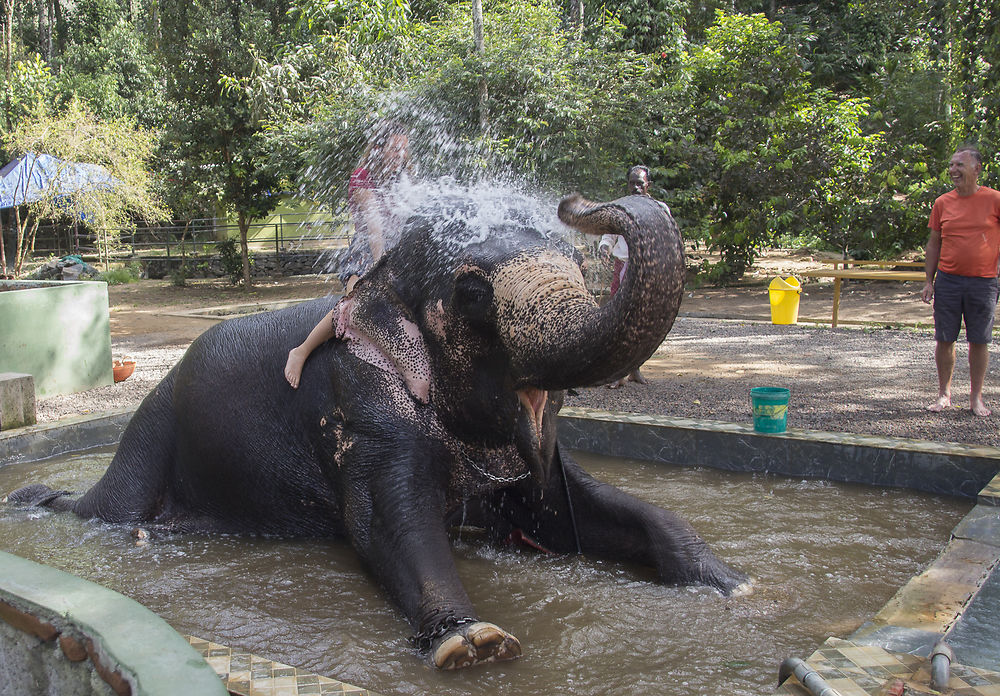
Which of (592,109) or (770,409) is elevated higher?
(592,109)

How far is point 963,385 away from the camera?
26.2ft

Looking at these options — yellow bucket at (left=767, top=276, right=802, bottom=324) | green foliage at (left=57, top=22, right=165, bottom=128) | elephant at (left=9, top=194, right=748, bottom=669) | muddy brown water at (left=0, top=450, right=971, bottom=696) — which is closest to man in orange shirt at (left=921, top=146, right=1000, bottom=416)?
muddy brown water at (left=0, top=450, right=971, bottom=696)

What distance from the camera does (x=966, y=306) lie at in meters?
6.74

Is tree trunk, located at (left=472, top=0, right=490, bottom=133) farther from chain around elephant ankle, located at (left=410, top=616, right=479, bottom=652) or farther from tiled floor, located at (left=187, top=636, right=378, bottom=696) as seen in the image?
tiled floor, located at (left=187, top=636, right=378, bottom=696)

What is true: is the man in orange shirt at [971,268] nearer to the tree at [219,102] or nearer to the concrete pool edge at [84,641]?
the concrete pool edge at [84,641]

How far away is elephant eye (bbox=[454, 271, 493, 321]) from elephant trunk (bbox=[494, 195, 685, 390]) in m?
0.08

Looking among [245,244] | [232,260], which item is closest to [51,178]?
[245,244]

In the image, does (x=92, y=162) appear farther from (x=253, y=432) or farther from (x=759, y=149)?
(x=253, y=432)

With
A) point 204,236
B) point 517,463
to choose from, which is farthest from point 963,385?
point 204,236

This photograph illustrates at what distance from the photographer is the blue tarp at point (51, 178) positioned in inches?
781

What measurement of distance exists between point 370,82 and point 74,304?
24.5 feet

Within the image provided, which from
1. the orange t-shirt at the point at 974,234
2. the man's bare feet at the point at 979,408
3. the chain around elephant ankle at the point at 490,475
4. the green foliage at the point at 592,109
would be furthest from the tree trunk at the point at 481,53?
the chain around elephant ankle at the point at 490,475

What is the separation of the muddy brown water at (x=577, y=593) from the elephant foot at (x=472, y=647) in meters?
0.04

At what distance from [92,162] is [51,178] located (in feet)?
4.44
